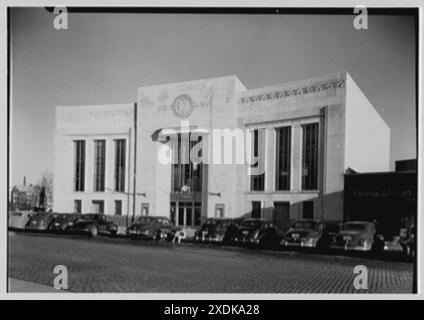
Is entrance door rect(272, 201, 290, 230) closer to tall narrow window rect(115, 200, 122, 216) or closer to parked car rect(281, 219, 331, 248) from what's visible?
parked car rect(281, 219, 331, 248)

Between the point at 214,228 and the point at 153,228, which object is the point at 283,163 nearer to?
the point at 214,228

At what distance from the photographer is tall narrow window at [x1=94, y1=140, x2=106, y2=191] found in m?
5.99

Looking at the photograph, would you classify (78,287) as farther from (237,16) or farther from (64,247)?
(237,16)

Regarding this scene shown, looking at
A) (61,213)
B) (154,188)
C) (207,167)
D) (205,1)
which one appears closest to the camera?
(205,1)

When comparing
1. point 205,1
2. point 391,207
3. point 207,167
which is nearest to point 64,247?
point 207,167

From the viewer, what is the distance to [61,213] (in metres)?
6.05

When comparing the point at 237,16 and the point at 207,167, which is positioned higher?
the point at 237,16

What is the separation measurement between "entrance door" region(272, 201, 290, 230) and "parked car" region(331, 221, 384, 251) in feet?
2.68

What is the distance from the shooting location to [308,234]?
219 inches

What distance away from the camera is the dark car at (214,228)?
5.78 metres

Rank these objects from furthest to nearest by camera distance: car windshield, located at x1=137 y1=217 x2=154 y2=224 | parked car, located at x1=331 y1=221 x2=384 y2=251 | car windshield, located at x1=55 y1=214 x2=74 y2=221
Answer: car windshield, located at x1=55 y1=214 x2=74 y2=221 → car windshield, located at x1=137 y1=217 x2=154 y2=224 → parked car, located at x1=331 y1=221 x2=384 y2=251

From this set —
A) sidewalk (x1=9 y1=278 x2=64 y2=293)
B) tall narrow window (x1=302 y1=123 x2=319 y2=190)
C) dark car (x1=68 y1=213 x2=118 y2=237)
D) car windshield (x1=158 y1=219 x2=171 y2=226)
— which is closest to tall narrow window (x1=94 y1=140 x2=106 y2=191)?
dark car (x1=68 y1=213 x2=118 y2=237)

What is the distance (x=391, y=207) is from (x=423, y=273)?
101cm

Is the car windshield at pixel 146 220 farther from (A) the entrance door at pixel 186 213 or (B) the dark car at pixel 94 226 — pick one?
(B) the dark car at pixel 94 226
